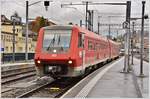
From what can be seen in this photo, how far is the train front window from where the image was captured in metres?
20.4

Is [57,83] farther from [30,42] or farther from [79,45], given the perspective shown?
[30,42]

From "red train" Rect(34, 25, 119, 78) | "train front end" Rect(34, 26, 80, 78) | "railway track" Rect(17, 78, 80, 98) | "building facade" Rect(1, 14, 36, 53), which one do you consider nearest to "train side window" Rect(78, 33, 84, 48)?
"red train" Rect(34, 25, 119, 78)

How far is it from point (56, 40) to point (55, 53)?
752 mm

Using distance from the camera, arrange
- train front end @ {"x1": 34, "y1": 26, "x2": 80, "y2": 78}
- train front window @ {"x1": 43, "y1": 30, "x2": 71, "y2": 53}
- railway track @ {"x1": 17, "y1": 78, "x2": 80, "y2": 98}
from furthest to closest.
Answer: train front window @ {"x1": 43, "y1": 30, "x2": 71, "y2": 53} < train front end @ {"x1": 34, "y1": 26, "x2": 80, "y2": 78} < railway track @ {"x1": 17, "y1": 78, "x2": 80, "y2": 98}

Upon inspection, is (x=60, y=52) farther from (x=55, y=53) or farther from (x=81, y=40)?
(x=81, y=40)

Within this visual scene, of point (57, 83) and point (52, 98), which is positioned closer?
point (52, 98)

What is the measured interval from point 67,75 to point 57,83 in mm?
1985

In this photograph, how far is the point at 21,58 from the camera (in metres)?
57.9

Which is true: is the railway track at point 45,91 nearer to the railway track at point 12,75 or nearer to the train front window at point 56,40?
the train front window at point 56,40

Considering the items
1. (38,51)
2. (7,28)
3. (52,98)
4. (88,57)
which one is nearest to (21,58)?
(7,28)

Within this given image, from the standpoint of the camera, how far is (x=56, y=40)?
20609 mm

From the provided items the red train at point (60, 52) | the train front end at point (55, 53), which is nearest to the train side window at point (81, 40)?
the red train at point (60, 52)

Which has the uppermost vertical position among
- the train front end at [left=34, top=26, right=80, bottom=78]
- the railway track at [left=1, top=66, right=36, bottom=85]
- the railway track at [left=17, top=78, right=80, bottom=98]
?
the train front end at [left=34, top=26, right=80, bottom=78]

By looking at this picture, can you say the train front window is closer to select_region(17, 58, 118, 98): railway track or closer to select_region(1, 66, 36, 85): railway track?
select_region(17, 58, 118, 98): railway track
